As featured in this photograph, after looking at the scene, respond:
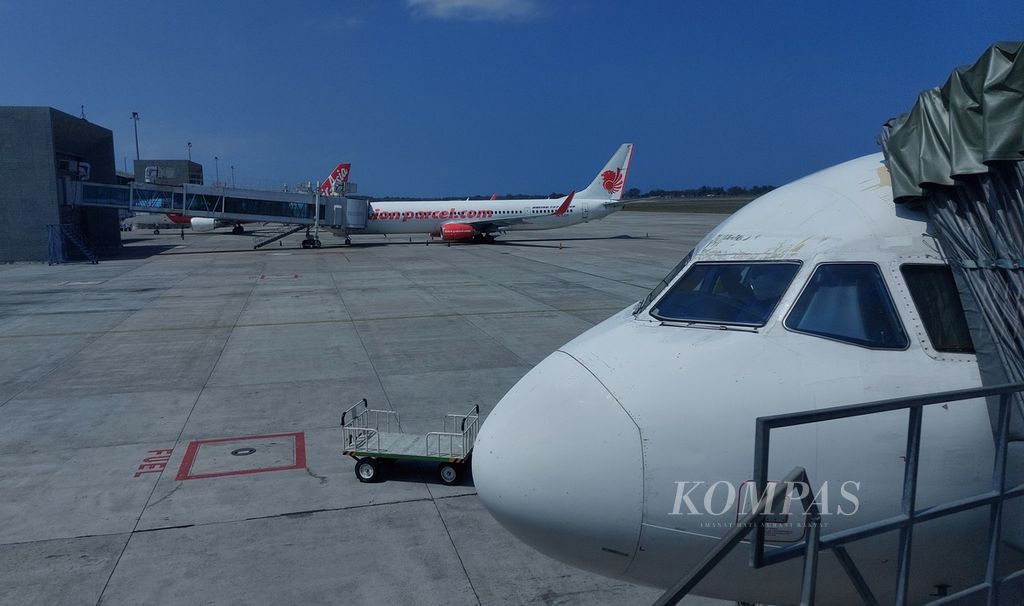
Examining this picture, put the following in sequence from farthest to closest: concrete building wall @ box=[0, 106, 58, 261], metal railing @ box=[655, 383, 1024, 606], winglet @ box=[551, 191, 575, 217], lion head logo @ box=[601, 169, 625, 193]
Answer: lion head logo @ box=[601, 169, 625, 193] → winglet @ box=[551, 191, 575, 217] → concrete building wall @ box=[0, 106, 58, 261] → metal railing @ box=[655, 383, 1024, 606]

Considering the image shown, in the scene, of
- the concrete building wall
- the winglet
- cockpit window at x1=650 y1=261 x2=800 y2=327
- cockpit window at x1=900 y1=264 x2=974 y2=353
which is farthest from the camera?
the winglet

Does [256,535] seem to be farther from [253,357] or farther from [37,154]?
[37,154]

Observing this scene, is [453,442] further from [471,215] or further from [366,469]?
[471,215]

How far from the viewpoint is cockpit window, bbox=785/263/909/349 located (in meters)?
4.70

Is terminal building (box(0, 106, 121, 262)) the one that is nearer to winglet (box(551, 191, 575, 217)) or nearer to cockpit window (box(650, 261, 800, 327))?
winglet (box(551, 191, 575, 217))

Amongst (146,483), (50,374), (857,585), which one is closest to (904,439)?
(857,585)

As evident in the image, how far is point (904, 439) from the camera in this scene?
14.2 feet

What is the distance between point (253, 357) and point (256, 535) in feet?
32.9

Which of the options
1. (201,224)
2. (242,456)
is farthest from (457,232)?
(242,456)

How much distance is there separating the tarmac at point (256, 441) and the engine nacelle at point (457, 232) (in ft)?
77.8

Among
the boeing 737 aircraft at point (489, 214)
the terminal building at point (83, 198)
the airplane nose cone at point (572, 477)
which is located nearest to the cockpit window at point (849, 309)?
the airplane nose cone at point (572, 477)

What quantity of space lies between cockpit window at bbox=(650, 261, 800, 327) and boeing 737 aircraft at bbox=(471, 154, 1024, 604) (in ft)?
0.07

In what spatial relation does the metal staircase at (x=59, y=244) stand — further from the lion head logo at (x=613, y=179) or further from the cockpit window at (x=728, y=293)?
the cockpit window at (x=728, y=293)

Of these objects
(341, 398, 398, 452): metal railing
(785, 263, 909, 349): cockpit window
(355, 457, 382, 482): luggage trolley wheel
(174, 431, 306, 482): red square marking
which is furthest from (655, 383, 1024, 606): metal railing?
(174, 431, 306, 482): red square marking
